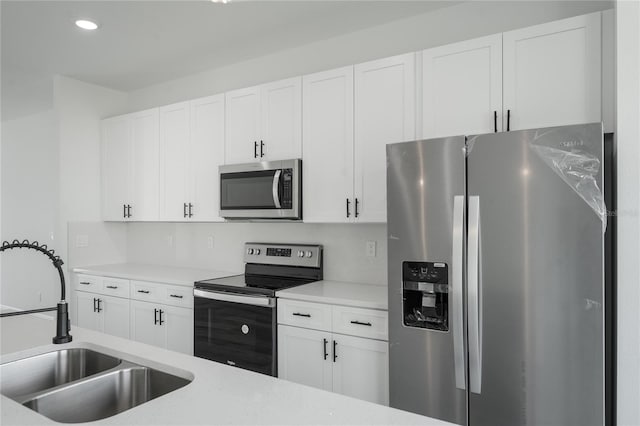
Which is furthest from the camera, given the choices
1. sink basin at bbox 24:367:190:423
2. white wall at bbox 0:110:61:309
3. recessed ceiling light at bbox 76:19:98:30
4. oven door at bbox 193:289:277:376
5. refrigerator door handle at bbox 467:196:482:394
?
white wall at bbox 0:110:61:309

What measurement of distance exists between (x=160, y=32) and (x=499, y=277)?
2.77m

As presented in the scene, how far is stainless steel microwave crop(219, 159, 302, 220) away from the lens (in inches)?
117

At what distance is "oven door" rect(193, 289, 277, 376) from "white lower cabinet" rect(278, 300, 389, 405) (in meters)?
0.08

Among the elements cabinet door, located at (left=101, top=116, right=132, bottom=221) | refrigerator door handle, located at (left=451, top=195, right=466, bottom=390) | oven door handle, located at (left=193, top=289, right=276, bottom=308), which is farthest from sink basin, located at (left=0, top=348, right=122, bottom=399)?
cabinet door, located at (left=101, top=116, right=132, bottom=221)

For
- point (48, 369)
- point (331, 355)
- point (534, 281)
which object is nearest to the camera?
point (48, 369)

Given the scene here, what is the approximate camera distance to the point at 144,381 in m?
1.43

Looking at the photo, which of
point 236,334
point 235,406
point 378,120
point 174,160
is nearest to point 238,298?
point 236,334

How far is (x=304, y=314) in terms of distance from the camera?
102 inches

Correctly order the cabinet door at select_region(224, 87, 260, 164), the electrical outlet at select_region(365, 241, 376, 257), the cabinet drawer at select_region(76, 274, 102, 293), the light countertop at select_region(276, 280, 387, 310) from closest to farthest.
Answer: the light countertop at select_region(276, 280, 387, 310) → the electrical outlet at select_region(365, 241, 376, 257) → the cabinet door at select_region(224, 87, 260, 164) → the cabinet drawer at select_region(76, 274, 102, 293)

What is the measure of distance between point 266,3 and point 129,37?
1.19 m

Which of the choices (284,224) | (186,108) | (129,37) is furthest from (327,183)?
(129,37)

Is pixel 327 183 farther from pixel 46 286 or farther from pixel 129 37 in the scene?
pixel 46 286

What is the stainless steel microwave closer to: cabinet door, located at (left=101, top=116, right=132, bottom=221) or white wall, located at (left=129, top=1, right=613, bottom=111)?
white wall, located at (left=129, top=1, right=613, bottom=111)

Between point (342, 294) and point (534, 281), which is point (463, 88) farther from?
point (342, 294)
